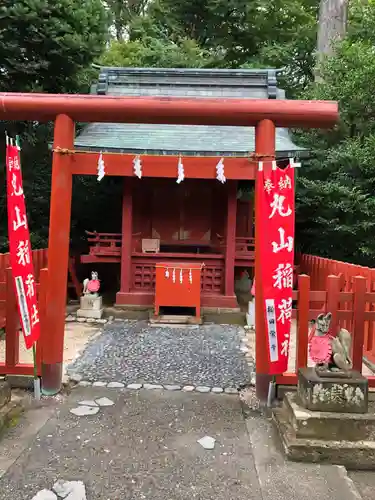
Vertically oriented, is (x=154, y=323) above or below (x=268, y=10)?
below

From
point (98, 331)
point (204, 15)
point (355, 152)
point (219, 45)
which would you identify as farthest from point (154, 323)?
point (204, 15)

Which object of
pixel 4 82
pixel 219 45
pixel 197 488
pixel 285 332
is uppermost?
pixel 219 45

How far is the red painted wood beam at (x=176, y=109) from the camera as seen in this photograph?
13.9ft

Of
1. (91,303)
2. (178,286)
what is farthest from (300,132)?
(91,303)

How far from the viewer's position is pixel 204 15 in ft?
63.2

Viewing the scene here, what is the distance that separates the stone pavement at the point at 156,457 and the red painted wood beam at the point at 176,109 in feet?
9.67

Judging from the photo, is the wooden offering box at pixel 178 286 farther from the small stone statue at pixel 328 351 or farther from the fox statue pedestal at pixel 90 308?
the small stone statue at pixel 328 351

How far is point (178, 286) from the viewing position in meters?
8.06

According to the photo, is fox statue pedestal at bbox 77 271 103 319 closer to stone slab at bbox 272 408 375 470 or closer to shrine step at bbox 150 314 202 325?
shrine step at bbox 150 314 202 325

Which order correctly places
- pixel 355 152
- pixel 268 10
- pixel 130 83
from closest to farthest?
1. pixel 355 152
2. pixel 130 83
3. pixel 268 10

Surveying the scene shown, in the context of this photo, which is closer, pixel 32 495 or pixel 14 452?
pixel 32 495

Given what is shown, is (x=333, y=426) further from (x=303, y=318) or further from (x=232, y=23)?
(x=232, y=23)

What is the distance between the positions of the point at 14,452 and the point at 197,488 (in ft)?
4.83

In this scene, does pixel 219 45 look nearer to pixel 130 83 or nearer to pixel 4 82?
pixel 130 83
